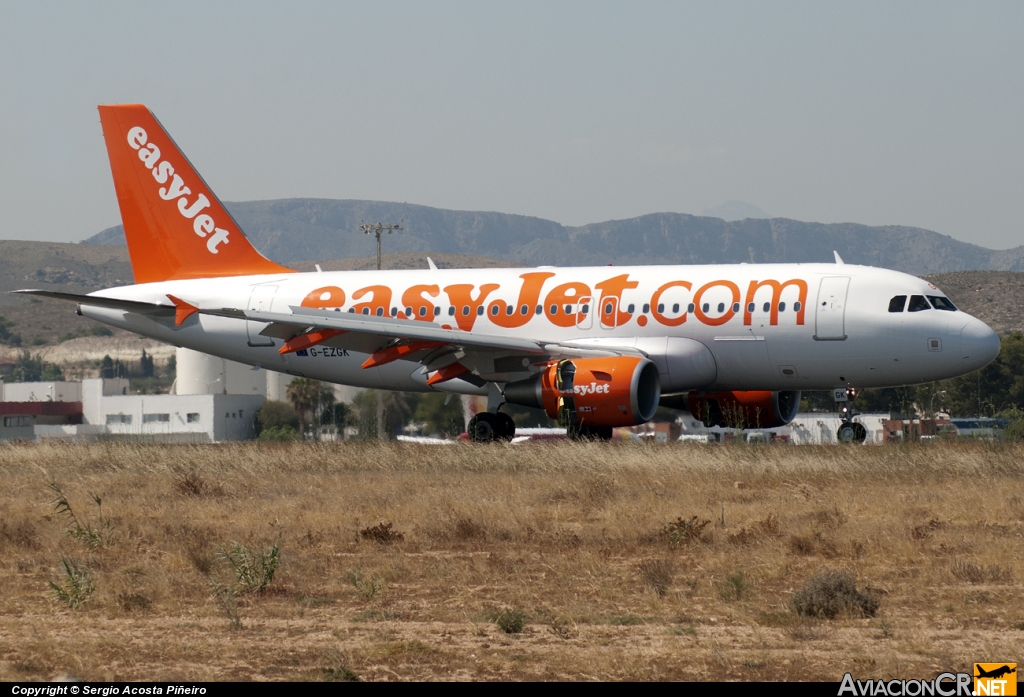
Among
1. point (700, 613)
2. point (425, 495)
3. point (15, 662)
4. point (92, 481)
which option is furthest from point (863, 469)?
point (15, 662)

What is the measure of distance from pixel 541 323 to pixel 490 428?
2751 mm

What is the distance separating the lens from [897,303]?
26.8 meters

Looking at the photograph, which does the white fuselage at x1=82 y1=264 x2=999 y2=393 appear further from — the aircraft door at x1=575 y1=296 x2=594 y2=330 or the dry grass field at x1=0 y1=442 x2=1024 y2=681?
the dry grass field at x1=0 y1=442 x2=1024 y2=681

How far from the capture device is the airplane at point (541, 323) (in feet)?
88.0

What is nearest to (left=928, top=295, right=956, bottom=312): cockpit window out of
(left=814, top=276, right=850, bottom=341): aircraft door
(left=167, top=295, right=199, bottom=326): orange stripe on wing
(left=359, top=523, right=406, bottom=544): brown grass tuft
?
(left=814, top=276, right=850, bottom=341): aircraft door

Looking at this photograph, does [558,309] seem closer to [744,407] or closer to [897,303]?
[744,407]

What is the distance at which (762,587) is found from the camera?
11945 mm

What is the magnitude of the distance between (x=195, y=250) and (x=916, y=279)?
18746mm

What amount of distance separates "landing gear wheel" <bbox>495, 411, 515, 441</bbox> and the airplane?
0.05 meters

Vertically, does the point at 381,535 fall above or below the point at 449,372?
below

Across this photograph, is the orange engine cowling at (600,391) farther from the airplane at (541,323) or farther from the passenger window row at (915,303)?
the passenger window row at (915,303)

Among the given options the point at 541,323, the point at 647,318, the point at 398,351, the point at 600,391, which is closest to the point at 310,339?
the point at 398,351

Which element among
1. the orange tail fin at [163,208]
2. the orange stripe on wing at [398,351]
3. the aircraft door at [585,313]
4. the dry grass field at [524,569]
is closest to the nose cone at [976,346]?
the dry grass field at [524,569]

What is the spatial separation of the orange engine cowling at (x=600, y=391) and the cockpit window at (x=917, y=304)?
5.53m
